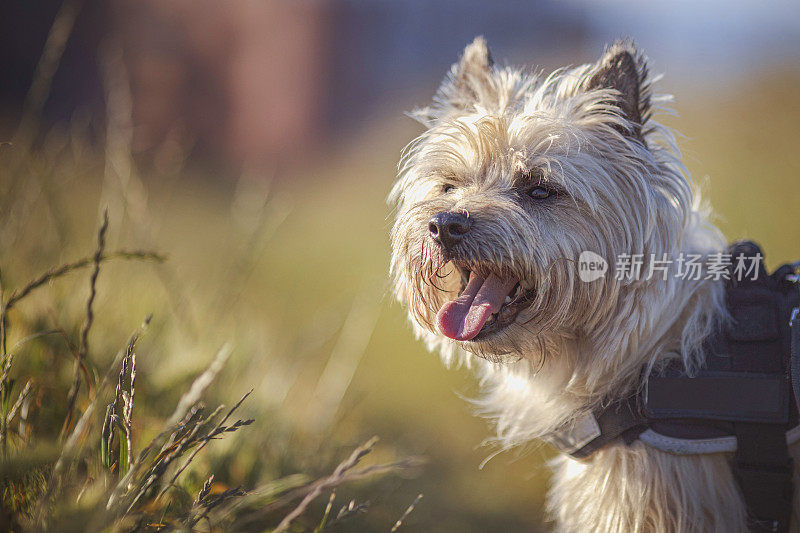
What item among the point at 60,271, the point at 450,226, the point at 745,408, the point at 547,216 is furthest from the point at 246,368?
the point at 745,408

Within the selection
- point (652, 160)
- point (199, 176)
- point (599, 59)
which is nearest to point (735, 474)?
point (652, 160)

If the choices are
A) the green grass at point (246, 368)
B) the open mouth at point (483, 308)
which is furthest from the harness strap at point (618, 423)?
the green grass at point (246, 368)

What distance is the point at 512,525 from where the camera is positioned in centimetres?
292

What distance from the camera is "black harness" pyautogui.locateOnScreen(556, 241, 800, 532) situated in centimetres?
171

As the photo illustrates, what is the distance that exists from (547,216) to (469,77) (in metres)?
0.85

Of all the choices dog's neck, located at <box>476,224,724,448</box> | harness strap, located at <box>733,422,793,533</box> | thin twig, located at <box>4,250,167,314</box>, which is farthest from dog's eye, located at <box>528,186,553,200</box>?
thin twig, located at <box>4,250,167,314</box>

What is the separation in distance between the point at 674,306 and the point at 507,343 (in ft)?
2.08

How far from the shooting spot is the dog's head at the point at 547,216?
191 cm

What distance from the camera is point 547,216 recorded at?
1976 millimetres

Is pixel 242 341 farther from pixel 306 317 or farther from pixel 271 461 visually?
pixel 306 317

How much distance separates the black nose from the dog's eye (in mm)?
313

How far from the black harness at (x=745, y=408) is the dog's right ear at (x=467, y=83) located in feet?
4.48

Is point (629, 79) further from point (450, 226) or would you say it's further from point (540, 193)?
point (450, 226)

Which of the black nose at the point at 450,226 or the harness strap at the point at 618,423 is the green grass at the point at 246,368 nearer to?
the black nose at the point at 450,226
